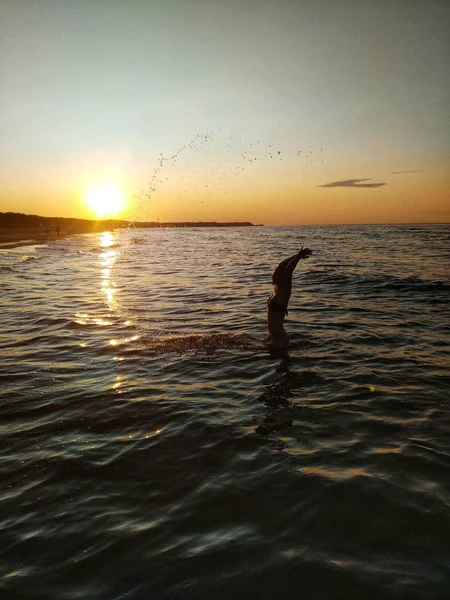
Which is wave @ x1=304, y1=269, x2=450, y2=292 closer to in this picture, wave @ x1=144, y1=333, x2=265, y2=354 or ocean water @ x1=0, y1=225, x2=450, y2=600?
ocean water @ x1=0, y1=225, x2=450, y2=600

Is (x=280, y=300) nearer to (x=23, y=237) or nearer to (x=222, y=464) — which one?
(x=222, y=464)

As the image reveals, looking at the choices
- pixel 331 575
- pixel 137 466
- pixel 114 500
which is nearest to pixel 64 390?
pixel 137 466

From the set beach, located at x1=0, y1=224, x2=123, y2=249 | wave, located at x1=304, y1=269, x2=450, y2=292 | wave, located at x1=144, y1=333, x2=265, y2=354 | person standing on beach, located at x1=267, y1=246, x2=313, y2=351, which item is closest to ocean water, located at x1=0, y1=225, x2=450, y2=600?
wave, located at x1=144, y1=333, x2=265, y2=354

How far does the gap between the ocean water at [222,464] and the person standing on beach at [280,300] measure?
442 mm

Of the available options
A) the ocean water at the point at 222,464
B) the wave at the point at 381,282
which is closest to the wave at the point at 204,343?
the ocean water at the point at 222,464

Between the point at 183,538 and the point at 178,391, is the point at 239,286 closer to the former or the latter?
the point at 178,391

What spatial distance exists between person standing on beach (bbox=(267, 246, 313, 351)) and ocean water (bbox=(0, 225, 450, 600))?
44 cm

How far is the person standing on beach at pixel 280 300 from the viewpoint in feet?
32.0

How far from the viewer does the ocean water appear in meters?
3.50

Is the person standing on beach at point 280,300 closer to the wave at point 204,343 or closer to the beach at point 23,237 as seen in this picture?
the wave at point 204,343

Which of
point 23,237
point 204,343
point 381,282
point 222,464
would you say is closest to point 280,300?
point 204,343

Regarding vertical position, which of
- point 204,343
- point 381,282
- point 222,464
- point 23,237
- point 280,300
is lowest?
point 222,464

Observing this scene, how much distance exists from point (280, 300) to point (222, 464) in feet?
18.2

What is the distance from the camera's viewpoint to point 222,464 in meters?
5.17
